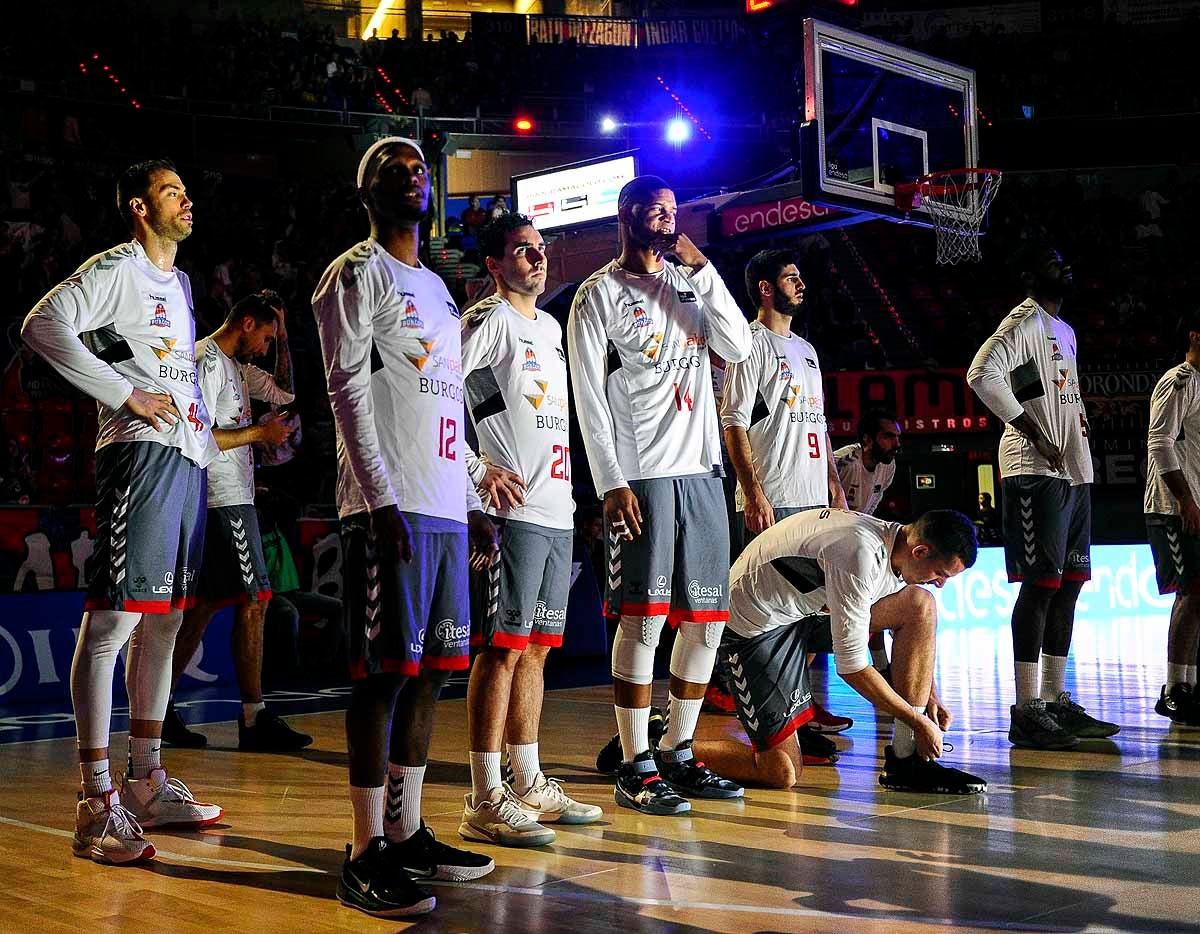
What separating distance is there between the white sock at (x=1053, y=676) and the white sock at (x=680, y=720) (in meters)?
2.27

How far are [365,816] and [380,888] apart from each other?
0.20 meters

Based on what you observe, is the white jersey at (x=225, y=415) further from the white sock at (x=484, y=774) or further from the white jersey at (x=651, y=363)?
the white sock at (x=484, y=774)

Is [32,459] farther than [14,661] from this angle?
Yes

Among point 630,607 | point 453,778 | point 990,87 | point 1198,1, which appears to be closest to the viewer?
point 630,607

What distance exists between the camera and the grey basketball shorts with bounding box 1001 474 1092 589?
241 inches

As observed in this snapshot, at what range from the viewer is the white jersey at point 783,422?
5859 millimetres

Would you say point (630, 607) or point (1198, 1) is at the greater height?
point (1198, 1)

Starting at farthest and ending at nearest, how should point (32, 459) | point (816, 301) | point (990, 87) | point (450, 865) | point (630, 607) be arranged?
1. point (990, 87)
2. point (816, 301)
3. point (32, 459)
4. point (630, 607)
5. point (450, 865)

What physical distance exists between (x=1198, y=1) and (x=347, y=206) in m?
21.1

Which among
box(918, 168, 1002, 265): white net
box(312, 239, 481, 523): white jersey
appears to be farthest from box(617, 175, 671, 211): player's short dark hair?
box(918, 168, 1002, 265): white net

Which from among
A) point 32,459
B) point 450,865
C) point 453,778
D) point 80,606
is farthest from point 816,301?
point 450,865

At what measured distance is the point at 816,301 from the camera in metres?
22.7

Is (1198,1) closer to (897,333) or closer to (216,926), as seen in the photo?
(897,333)

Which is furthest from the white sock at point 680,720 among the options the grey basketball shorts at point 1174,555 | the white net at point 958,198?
the white net at point 958,198
